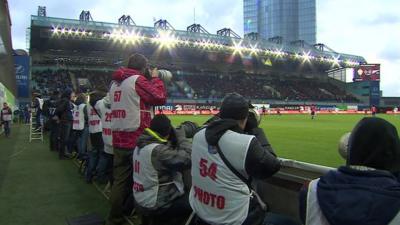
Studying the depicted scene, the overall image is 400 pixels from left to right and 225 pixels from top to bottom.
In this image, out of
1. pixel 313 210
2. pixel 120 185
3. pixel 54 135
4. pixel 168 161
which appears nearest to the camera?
pixel 313 210

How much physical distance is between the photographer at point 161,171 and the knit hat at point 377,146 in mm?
2218

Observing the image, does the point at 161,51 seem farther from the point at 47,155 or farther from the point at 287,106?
the point at 47,155

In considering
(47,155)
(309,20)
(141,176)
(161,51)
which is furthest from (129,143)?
(309,20)

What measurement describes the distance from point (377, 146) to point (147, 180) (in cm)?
259

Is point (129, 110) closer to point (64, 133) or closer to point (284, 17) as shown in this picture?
point (64, 133)

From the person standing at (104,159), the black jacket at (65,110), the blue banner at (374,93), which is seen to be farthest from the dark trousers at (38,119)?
the blue banner at (374,93)

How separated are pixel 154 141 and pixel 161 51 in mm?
56199

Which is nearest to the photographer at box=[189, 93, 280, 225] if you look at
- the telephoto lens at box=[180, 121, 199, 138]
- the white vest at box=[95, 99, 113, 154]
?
the telephoto lens at box=[180, 121, 199, 138]

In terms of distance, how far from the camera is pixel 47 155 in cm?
1168

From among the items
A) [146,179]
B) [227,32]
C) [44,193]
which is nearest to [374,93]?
[227,32]

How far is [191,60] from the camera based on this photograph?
2586 inches

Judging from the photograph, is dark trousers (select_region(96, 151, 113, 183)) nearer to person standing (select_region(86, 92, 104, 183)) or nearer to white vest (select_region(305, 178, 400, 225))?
person standing (select_region(86, 92, 104, 183))

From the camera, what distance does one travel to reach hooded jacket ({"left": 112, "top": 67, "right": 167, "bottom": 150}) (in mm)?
4512

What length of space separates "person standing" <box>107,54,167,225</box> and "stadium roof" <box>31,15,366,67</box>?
44.5 metres
